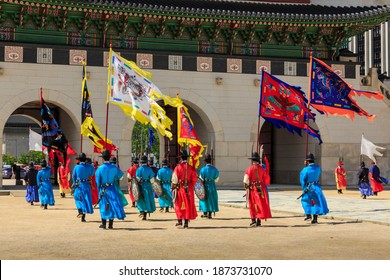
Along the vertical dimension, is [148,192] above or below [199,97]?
below

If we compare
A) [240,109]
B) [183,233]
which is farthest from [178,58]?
[183,233]

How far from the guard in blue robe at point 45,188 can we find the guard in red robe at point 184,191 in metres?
6.72

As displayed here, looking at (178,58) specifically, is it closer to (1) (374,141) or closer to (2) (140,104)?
(1) (374,141)

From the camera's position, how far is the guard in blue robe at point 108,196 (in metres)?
14.3

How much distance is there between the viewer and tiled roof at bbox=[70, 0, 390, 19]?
29.9 metres

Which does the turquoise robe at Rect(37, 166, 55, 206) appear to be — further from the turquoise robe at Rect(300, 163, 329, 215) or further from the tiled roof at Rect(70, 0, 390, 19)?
the tiled roof at Rect(70, 0, 390, 19)

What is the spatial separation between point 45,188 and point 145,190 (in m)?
4.90

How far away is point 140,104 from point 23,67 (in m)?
12.8

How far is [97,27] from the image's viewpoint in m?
30.6

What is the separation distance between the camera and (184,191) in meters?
15.1

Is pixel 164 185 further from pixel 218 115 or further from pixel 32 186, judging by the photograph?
pixel 218 115

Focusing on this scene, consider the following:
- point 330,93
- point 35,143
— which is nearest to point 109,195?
point 330,93

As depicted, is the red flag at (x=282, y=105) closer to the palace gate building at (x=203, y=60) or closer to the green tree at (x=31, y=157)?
the palace gate building at (x=203, y=60)

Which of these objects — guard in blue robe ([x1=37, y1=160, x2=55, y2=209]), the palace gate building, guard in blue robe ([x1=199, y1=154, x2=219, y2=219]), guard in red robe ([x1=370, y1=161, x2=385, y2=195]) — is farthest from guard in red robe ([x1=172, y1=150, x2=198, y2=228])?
the palace gate building
